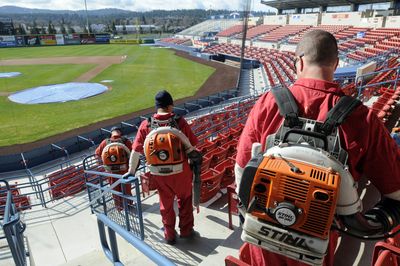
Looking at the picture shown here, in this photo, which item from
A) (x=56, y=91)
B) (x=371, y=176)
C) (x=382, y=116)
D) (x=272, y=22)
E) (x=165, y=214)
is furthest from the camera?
(x=272, y=22)

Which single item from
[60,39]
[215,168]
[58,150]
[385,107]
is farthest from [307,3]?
[60,39]

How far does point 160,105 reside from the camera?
156 inches

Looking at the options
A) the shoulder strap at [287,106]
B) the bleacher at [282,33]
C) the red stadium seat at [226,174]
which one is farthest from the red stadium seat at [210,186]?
the bleacher at [282,33]

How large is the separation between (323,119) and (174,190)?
275cm

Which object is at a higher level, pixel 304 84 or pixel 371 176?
pixel 304 84

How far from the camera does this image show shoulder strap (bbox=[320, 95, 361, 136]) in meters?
Answer: 1.65

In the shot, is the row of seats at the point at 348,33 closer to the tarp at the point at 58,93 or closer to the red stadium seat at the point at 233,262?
the tarp at the point at 58,93

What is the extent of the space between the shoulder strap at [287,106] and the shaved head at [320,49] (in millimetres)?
260

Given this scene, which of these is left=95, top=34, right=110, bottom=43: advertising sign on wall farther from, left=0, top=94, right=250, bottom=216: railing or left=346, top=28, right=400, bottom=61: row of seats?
left=0, top=94, right=250, bottom=216: railing

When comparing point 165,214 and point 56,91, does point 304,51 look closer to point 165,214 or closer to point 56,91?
point 165,214

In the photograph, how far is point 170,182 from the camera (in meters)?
4.10

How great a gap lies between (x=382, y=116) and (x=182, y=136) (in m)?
4.02

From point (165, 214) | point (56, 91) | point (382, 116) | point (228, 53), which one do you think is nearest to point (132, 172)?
point (165, 214)

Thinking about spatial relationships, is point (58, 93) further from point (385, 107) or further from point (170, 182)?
point (385, 107)
